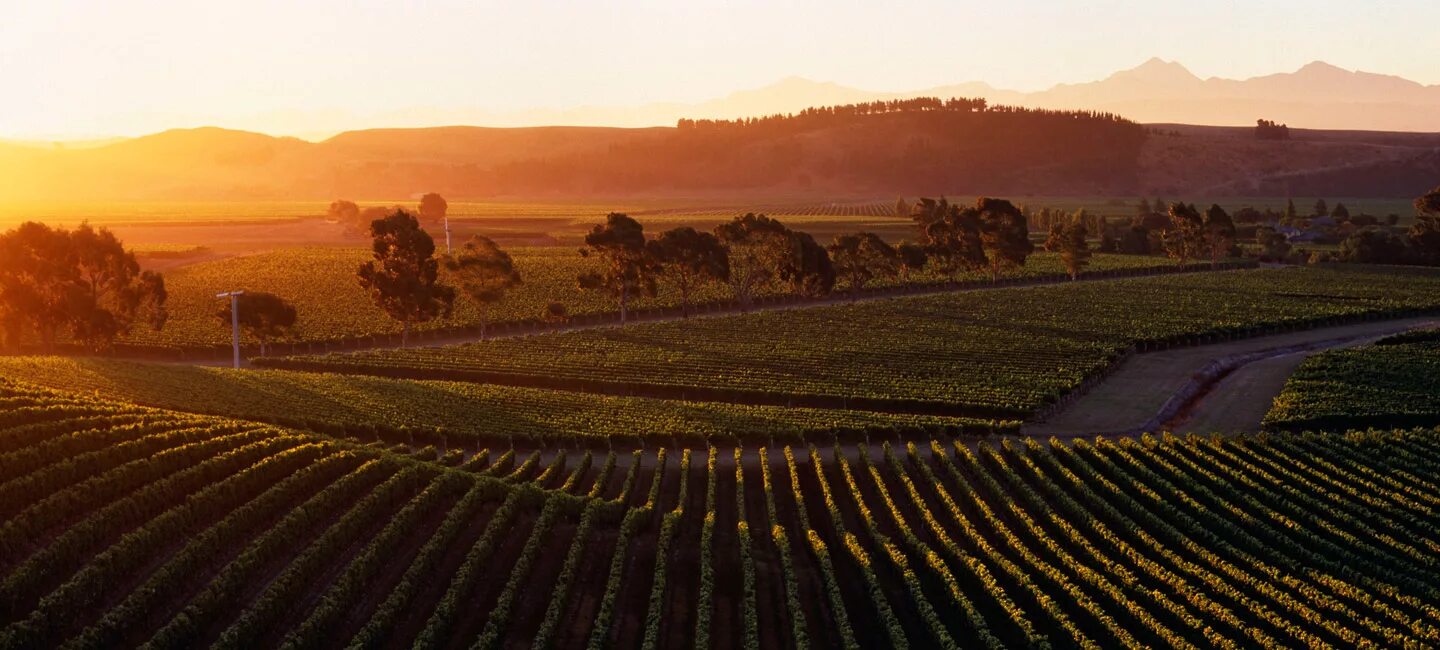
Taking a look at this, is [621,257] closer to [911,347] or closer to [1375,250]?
[911,347]

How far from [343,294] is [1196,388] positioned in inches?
3373

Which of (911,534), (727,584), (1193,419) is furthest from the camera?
(1193,419)

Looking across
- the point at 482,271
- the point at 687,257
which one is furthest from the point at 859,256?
the point at 482,271

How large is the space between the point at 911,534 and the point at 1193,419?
33275 mm

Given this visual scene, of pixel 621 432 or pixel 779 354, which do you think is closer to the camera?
pixel 621 432

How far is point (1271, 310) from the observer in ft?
336

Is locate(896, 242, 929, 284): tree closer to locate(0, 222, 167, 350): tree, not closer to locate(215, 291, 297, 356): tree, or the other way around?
locate(215, 291, 297, 356): tree

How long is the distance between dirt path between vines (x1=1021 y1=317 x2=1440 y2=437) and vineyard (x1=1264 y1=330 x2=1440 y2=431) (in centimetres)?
197

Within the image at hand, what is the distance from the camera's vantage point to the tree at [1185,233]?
13925 centimetres

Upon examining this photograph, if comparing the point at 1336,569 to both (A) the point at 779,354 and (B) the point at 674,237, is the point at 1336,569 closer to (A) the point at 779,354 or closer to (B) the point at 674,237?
(A) the point at 779,354

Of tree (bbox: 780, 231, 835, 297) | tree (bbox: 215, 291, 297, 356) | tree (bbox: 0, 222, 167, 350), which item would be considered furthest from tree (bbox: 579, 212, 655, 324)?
Result: tree (bbox: 0, 222, 167, 350)

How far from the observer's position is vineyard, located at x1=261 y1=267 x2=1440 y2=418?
70562 millimetres

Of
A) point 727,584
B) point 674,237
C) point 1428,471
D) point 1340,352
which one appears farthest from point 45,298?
point 1340,352

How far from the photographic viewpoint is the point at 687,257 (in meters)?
104
